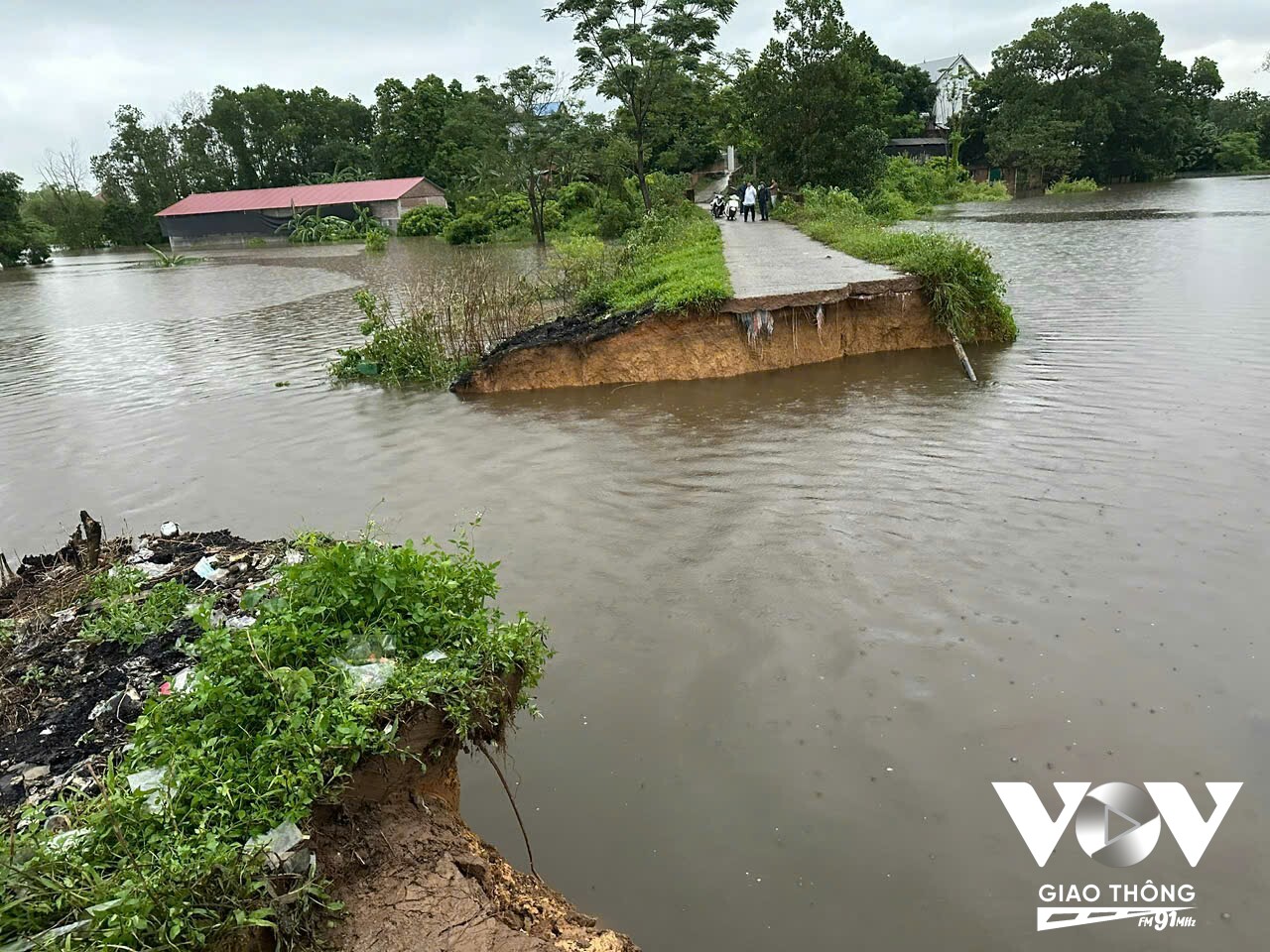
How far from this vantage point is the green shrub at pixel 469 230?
43.8m

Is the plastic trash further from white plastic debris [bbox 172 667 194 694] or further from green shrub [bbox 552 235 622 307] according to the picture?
green shrub [bbox 552 235 622 307]

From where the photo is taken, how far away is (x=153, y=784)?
2773 millimetres

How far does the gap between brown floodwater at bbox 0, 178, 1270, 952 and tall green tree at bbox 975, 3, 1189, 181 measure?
1825 inches

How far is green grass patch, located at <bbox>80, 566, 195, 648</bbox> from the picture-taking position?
13.8ft

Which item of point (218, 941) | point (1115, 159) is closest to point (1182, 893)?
point (218, 941)

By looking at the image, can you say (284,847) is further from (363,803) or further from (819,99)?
(819,99)

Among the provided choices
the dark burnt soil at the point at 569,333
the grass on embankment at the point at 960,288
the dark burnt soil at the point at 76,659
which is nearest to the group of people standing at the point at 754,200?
the grass on embankment at the point at 960,288

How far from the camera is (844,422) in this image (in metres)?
8.91

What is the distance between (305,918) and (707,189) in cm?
4913

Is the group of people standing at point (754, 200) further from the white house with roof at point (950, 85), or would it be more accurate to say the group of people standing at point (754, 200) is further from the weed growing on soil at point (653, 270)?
the white house with roof at point (950, 85)

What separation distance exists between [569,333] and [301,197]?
53.3 meters

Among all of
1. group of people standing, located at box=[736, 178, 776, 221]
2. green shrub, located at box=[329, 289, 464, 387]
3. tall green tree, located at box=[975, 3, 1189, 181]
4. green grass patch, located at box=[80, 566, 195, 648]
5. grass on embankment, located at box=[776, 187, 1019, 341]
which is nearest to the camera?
green grass patch, located at box=[80, 566, 195, 648]

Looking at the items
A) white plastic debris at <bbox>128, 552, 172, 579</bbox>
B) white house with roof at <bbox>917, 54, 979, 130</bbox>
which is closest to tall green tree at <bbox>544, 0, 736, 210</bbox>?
white plastic debris at <bbox>128, 552, 172, 579</bbox>

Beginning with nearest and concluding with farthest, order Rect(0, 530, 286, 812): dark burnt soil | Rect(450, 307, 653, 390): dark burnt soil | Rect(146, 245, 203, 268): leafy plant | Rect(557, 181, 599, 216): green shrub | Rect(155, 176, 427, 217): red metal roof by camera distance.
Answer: Rect(0, 530, 286, 812): dark burnt soil
Rect(450, 307, 653, 390): dark burnt soil
Rect(146, 245, 203, 268): leafy plant
Rect(557, 181, 599, 216): green shrub
Rect(155, 176, 427, 217): red metal roof
